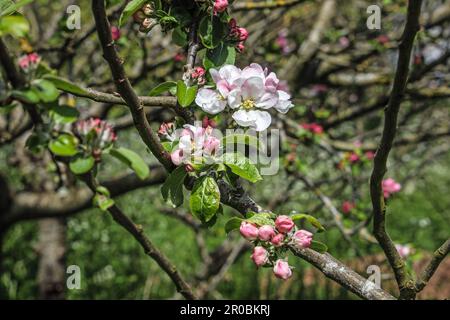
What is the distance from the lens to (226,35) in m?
1.14

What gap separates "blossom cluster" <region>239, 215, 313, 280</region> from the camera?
0.96m

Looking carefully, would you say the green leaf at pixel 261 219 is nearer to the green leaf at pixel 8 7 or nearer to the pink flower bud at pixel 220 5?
the pink flower bud at pixel 220 5

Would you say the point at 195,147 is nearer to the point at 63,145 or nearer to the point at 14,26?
the point at 63,145

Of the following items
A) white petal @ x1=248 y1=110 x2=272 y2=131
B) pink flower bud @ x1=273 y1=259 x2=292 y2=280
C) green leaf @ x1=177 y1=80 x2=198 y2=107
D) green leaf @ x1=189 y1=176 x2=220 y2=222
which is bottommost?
pink flower bud @ x1=273 y1=259 x2=292 y2=280

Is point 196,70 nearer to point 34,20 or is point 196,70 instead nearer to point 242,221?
point 242,221

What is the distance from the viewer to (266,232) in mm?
959

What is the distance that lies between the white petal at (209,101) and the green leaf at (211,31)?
0.11m

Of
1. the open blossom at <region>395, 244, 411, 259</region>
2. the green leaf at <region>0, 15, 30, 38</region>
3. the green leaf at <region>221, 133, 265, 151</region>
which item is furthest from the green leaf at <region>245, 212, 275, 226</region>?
the open blossom at <region>395, 244, 411, 259</region>

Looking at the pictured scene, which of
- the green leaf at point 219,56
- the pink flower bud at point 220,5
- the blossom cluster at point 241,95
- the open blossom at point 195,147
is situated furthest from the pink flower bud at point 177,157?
the pink flower bud at point 220,5

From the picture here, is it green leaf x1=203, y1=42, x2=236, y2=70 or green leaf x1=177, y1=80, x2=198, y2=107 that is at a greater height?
green leaf x1=203, y1=42, x2=236, y2=70

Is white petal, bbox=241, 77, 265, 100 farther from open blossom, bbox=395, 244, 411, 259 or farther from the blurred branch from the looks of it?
open blossom, bbox=395, 244, 411, 259

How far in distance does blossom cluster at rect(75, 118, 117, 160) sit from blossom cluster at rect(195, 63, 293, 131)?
0.32 m

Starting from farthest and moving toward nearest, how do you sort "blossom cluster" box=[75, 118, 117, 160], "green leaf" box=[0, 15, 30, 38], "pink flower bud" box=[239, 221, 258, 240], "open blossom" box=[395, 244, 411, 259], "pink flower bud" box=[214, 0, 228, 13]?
"open blossom" box=[395, 244, 411, 259]
"blossom cluster" box=[75, 118, 117, 160]
"pink flower bud" box=[214, 0, 228, 13]
"pink flower bud" box=[239, 221, 258, 240]
"green leaf" box=[0, 15, 30, 38]
